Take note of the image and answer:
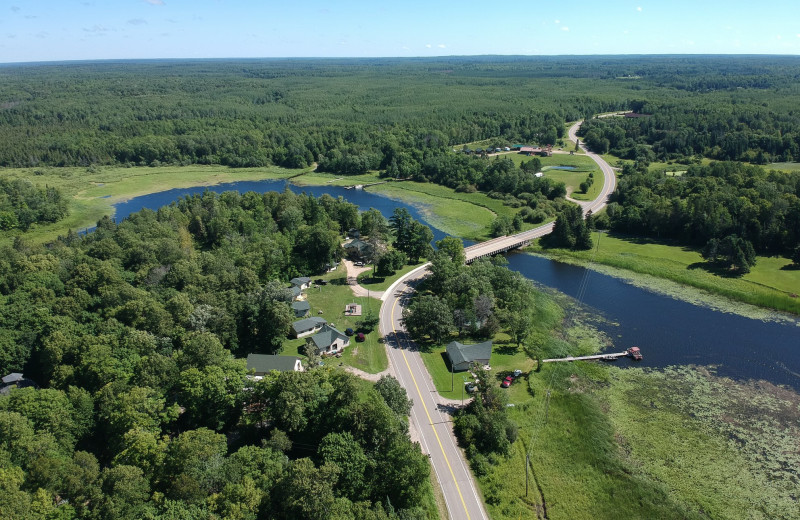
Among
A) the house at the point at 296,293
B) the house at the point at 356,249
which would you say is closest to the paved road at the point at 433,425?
the house at the point at 296,293

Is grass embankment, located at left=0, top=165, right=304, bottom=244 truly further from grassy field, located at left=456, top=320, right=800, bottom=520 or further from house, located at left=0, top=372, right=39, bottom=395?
grassy field, located at left=456, top=320, right=800, bottom=520

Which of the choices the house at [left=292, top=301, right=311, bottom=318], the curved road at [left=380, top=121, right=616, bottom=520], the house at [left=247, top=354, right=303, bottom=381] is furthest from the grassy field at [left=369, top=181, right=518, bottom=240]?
the house at [left=247, top=354, right=303, bottom=381]

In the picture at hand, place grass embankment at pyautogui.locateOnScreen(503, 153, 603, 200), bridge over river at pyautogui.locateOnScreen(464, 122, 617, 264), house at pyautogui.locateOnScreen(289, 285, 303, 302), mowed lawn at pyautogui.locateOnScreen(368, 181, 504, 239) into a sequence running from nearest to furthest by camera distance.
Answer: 1. house at pyautogui.locateOnScreen(289, 285, 303, 302)
2. bridge over river at pyautogui.locateOnScreen(464, 122, 617, 264)
3. mowed lawn at pyautogui.locateOnScreen(368, 181, 504, 239)
4. grass embankment at pyautogui.locateOnScreen(503, 153, 603, 200)

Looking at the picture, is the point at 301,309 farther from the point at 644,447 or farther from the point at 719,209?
the point at 719,209

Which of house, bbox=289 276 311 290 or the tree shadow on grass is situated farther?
the tree shadow on grass

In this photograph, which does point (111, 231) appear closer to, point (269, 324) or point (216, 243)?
point (216, 243)

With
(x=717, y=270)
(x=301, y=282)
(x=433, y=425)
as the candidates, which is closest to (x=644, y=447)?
(x=433, y=425)
